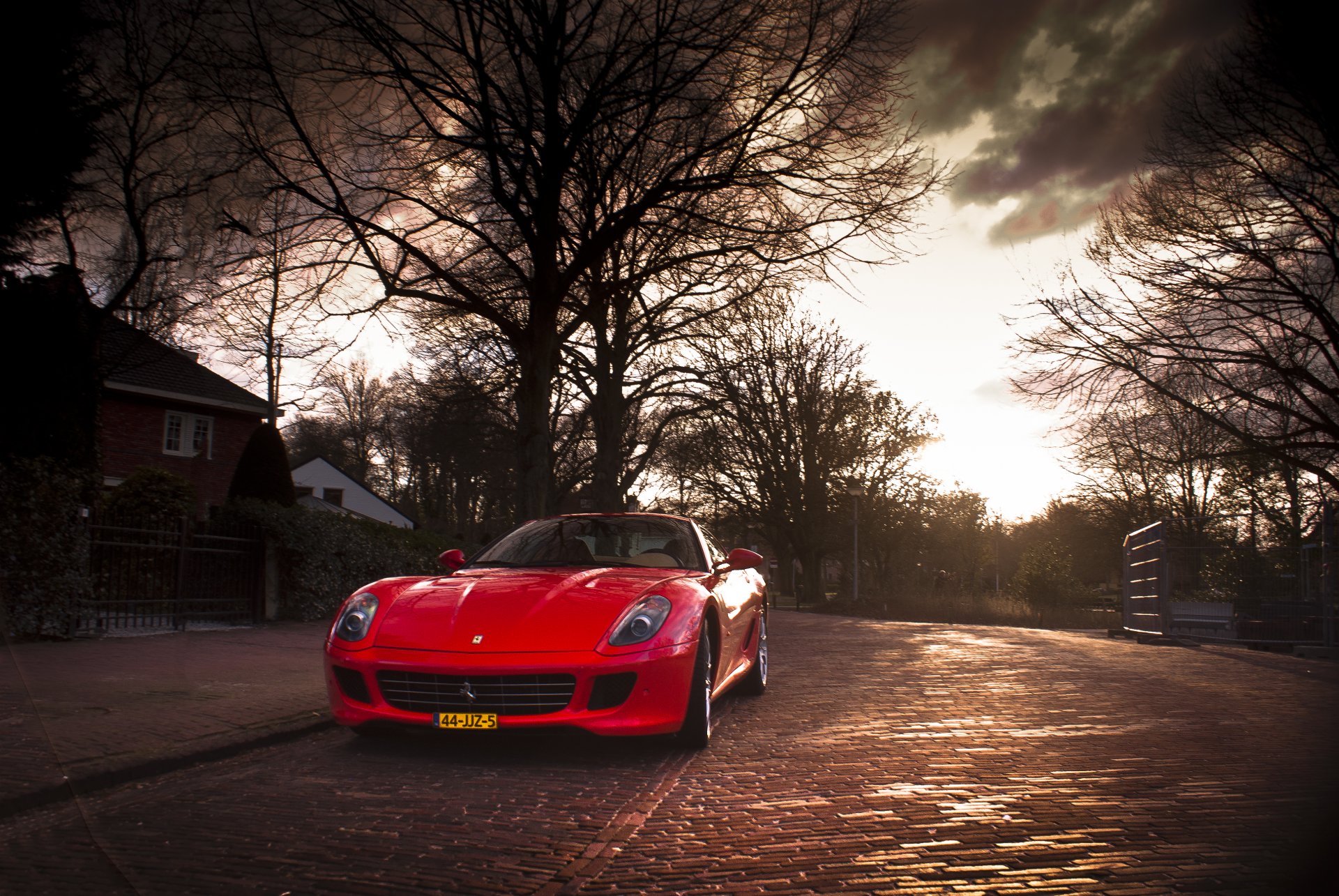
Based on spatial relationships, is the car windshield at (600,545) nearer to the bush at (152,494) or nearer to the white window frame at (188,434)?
the bush at (152,494)

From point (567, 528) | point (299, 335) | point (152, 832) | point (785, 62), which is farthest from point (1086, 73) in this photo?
point (299, 335)

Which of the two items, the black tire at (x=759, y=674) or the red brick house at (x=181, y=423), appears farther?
the red brick house at (x=181, y=423)

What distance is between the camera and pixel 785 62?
44.1ft

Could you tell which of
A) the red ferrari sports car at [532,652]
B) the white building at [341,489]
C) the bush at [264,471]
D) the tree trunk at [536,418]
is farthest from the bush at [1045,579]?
the red ferrari sports car at [532,652]

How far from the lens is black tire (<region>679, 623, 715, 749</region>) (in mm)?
5914

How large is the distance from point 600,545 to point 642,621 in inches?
71.3

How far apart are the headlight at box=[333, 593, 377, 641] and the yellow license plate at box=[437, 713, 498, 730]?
69cm

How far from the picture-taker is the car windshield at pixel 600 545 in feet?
23.5

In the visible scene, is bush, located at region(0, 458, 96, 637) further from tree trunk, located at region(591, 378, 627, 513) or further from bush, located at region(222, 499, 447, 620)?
tree trunk, located at region(591, 378, 627, 513)

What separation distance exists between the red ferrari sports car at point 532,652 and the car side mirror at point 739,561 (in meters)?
0.89

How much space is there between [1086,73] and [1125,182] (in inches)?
585

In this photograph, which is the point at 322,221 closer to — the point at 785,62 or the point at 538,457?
the point at 538,457

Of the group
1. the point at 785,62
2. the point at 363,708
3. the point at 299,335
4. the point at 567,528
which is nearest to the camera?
the point at 363,708

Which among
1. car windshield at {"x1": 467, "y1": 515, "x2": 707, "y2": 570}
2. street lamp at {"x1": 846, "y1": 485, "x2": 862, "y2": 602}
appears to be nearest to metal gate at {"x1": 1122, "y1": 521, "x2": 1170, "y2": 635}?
car windshield at {"x1": 467, "y1": 515, "x2": 707, "y2": 570}
